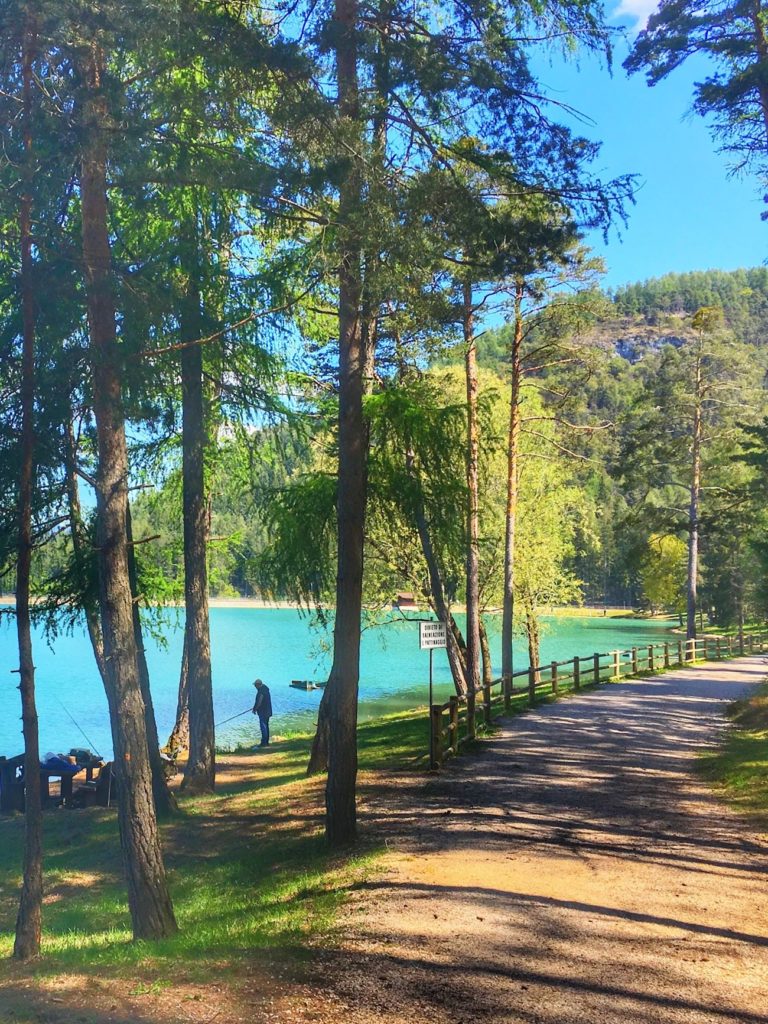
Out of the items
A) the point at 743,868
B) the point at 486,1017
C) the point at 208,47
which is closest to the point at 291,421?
the point at 208,47

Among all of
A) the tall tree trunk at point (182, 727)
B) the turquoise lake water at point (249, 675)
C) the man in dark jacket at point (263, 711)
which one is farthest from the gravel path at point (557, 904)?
the man in dark jacket at point (263, 711)

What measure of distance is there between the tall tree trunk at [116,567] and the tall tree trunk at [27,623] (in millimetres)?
480

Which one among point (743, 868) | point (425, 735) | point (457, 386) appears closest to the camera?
point (743, 868)

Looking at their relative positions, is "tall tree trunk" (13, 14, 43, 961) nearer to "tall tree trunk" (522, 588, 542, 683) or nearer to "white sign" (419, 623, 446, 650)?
"white sign" (419, 623, 446, 650)

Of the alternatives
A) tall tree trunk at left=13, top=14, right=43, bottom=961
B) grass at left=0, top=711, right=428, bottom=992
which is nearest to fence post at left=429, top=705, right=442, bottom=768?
grass at left=0, top=711, right=428, bottom=992

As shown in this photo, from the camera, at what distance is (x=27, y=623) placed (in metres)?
7.51

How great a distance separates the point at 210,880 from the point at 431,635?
4.04 metres

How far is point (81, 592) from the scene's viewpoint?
10812mm

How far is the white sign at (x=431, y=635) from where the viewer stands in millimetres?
11383

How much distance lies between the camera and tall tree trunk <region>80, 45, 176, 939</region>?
6.80m

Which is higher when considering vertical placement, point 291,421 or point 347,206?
point 347,206

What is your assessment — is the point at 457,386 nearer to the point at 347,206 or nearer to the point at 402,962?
the point at 347,206

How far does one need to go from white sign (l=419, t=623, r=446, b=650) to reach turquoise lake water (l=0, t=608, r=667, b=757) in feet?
8.73

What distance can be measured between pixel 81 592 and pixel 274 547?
8.95 ft
